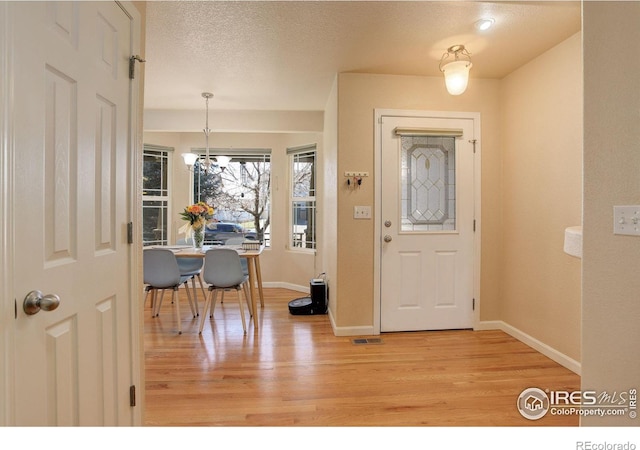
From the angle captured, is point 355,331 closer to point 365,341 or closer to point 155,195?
point 365,341

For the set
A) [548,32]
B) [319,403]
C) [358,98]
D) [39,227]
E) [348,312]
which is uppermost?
[548,32]

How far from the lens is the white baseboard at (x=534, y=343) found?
92.1 inches

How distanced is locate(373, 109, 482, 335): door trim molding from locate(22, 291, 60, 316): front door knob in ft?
8.01

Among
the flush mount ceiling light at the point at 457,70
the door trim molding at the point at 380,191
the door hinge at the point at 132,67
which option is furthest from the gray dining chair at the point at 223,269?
the flush mount ceiling light at the point at 457,70

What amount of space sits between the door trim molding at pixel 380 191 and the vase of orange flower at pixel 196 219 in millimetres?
1924

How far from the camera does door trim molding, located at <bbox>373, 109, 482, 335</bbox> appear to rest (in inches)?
118

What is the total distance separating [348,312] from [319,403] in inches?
45.7

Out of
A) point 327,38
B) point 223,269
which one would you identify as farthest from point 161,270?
point 327,38

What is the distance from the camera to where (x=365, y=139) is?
2.98 m

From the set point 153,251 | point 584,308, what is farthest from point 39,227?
point 153,251

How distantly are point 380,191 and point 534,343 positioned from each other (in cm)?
186

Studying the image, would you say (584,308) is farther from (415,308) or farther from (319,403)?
(415,308)

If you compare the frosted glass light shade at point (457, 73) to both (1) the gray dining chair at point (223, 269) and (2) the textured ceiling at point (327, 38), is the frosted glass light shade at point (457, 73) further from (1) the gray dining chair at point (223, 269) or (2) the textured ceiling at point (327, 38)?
(1) the gray dining chair at point (223, 269)

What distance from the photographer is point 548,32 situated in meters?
2.31
